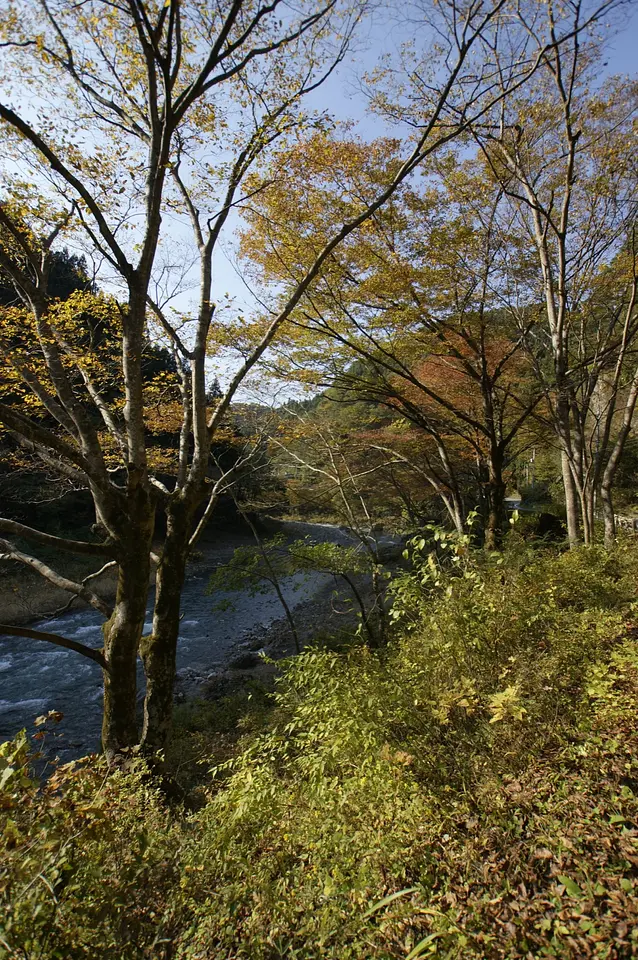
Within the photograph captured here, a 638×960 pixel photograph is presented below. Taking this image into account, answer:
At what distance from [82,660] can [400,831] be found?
12.9m

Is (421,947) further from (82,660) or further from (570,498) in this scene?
(82,660)

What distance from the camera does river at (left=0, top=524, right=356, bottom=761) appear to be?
30.5 ft

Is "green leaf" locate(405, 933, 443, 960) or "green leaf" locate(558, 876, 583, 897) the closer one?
"green leaf" locate(405, 933, 443, 960)

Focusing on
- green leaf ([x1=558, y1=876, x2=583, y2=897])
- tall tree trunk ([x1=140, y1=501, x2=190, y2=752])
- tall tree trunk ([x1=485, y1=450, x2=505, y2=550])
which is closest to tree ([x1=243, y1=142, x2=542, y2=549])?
tall tree trunk ([x1=485, y1=450, x2=505, y2=550])

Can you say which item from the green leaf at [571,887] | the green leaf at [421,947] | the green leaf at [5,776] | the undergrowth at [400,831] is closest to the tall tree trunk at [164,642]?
the undergrowth at [400,831]

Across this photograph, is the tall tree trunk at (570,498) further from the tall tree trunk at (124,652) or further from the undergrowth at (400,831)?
the tall tree trunk at (124,652)

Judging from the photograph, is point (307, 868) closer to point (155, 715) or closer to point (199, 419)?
point (155, 715)

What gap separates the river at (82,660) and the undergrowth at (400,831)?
5.27 meters

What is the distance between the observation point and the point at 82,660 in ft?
41.1

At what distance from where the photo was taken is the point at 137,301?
4.44 m

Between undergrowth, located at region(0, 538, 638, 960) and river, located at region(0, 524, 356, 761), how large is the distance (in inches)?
207

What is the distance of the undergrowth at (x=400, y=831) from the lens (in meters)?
1.82

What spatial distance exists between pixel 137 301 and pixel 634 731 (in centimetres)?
547

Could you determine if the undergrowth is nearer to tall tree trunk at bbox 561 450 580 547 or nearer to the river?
tall tree trunk at bbox 561 450 580 547
